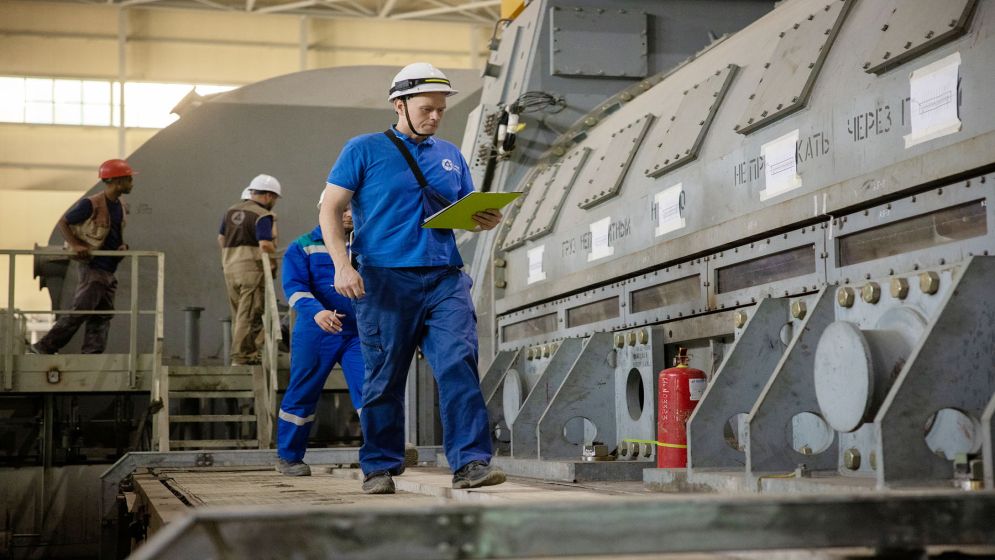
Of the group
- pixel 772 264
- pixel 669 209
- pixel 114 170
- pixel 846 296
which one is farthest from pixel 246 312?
pixel 846 296

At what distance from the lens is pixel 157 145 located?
10.5 m

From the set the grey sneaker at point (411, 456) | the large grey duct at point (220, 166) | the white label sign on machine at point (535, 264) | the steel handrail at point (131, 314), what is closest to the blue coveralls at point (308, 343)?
the grey sneaker at point (411, 456)

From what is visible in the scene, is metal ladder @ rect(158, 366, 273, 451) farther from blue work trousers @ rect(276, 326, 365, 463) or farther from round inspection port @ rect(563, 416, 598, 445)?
round inspection port @ rect(563, 416, 598, 445)

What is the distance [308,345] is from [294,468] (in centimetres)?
61

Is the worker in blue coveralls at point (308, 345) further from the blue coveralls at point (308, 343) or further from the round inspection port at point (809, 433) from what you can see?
the round inspection port at point (809, 433)

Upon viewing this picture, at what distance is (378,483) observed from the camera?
13.6 feet

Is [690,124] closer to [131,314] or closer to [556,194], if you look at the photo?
[556,194]

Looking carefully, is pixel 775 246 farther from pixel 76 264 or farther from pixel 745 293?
pixel 76 264

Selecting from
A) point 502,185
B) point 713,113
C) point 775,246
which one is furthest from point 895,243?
point 502,185

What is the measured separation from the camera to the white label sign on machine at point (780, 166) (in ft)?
13.2

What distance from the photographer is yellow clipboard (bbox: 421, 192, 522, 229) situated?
147 inches

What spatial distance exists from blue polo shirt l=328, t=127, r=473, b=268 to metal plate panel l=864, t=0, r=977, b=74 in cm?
148

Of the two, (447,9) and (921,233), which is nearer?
(921,233)

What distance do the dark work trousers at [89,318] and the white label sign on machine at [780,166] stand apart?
6.39m
